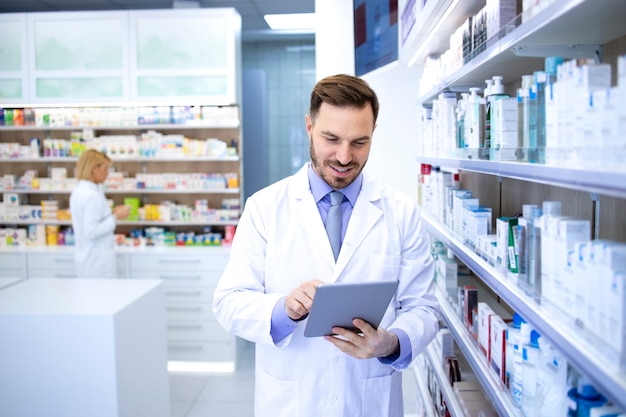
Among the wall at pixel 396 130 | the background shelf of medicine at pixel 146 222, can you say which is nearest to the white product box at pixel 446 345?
the wall at pixel 396 130

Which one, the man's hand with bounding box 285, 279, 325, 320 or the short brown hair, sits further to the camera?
the short brown hair

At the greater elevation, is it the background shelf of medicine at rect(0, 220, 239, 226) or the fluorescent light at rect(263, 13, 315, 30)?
the fluorescent light at rect(263, 13, 315, 30)

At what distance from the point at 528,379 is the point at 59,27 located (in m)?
5.74

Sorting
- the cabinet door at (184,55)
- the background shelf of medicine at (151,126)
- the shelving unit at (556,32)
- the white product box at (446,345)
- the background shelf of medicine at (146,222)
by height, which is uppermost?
the cabinet door at (184,55)

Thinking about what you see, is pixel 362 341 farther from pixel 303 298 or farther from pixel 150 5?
pixel 150 5

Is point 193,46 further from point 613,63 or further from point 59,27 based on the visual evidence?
point 613,63

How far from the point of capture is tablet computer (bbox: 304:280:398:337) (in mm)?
1530

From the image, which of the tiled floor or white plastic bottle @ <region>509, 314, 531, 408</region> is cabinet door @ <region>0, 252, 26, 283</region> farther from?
white plastic bottle @ <region>509, 314, 531, 408</region>

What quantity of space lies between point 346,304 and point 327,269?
1.20 feet

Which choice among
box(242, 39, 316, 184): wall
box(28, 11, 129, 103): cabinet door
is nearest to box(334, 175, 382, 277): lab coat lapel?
box(28, 11, 129, 103): cabinet door

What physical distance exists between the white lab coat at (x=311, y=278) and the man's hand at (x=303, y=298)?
149 millimetres

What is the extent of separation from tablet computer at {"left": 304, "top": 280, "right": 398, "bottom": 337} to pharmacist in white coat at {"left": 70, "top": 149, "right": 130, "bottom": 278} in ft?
11.9

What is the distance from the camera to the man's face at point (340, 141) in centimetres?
180

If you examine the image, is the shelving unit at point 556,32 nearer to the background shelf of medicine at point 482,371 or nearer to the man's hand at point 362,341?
the man's hand at point 362,341
